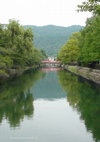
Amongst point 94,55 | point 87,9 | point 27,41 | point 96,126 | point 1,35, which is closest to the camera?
A: point 96,126

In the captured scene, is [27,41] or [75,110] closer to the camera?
[75,110]

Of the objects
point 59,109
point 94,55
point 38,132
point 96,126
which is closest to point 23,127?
point 38,132

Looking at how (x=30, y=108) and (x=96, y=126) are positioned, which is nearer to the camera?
(x=96, y=126)

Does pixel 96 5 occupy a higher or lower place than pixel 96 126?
higher

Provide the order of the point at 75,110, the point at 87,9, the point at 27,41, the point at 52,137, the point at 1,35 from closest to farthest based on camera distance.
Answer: the point at 52,137, the point at 87,9, the point at 75,110, the point at 1,35, the point at 27,41

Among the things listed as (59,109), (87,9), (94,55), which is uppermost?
(87,9)

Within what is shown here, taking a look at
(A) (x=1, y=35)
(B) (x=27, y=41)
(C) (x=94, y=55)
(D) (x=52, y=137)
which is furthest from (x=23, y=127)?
(B) (x=27, y=41)

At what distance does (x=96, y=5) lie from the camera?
16.7m

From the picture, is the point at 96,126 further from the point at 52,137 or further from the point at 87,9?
the point at 87,9

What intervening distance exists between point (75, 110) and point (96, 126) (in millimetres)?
5373

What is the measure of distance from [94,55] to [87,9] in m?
28.7

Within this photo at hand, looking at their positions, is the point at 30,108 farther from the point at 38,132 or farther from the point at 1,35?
the point at 1,35

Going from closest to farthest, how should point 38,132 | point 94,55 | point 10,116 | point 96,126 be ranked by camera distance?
point 38,132 → point 96,126 → point 10,116 → point 94,55

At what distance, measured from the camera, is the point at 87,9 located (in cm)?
1695
